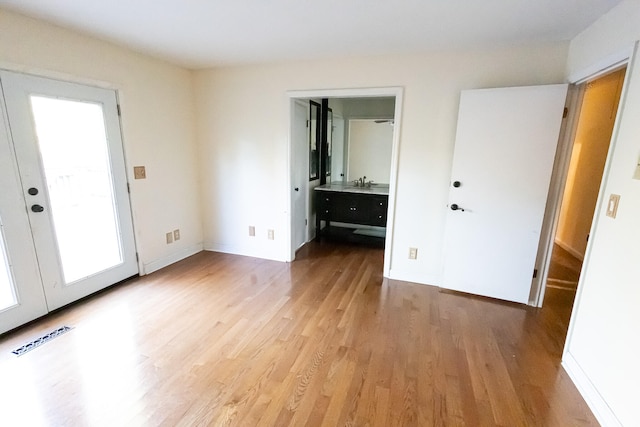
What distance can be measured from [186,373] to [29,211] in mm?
1710

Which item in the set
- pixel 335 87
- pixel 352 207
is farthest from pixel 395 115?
pixel 352 207

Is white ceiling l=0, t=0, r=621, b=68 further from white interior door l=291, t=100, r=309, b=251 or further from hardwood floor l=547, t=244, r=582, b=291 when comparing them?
hardwood floor l=547, t=244, r=582, b=291

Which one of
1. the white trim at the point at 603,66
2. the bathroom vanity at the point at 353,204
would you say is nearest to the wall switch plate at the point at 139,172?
the bathroom vanity at the point at 353,204

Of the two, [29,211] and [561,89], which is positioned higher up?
[561,89]

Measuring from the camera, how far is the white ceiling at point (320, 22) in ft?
6.23

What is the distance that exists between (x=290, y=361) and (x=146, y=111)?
2804 millimetres

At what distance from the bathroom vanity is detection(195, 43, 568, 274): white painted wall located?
0.82m

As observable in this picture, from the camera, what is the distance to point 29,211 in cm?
222

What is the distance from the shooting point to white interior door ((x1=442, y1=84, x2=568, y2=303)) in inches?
96.2

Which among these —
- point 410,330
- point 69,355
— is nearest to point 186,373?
point 69,355

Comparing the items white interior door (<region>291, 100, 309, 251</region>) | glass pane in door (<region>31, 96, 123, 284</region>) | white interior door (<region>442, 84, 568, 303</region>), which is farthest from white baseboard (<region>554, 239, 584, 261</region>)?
glass pane in door (<region>31, 96, 123, 284</region>)

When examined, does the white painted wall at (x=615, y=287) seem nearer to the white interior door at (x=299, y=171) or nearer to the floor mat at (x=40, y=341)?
the white interior door at (x=299, y=171)

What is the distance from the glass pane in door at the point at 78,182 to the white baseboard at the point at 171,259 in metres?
0.40

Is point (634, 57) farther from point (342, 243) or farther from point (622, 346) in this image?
point (342, 243)
